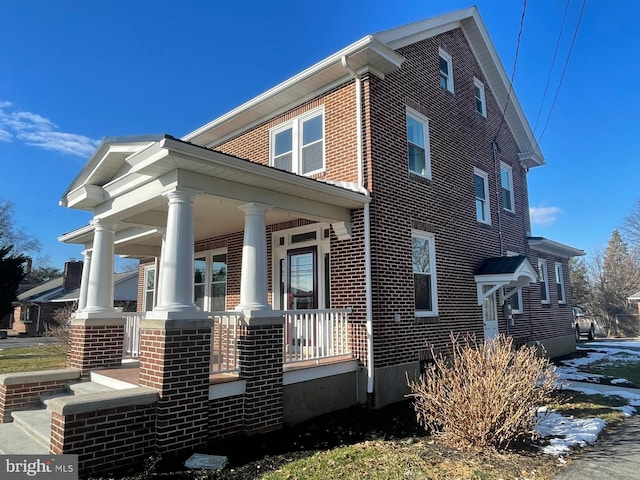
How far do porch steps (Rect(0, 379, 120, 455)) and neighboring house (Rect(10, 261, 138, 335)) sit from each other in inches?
1122

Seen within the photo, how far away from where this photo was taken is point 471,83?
12.5m

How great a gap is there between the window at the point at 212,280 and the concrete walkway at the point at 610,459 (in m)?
8.27

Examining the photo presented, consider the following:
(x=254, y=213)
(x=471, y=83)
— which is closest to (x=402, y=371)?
(x=254, y=213)

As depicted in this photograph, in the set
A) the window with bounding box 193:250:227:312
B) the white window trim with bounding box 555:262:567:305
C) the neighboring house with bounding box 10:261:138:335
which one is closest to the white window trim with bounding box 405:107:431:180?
the window with bounding box 193:250:227:312

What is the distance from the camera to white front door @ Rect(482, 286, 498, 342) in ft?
37.2

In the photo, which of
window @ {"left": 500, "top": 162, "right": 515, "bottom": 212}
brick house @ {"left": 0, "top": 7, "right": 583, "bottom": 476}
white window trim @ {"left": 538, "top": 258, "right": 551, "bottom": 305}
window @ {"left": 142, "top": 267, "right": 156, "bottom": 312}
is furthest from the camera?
white window trim @ {"left": 538, "top": 258, "right": 551, "bottom": 305}

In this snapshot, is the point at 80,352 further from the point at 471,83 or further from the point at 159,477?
the point at 471,83

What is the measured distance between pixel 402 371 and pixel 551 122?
10357 mm

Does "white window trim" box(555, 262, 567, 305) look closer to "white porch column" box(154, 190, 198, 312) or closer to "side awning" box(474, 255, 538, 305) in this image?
"side awning" box(474, 255, 538, 305)

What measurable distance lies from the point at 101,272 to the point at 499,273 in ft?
29.5

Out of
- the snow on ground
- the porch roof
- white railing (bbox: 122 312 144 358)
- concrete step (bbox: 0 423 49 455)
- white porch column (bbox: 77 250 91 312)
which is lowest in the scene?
the snow on ground

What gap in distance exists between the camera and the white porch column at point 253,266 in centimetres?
606

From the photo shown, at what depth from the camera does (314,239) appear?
29.6 feet

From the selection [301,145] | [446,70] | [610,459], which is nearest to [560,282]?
[446,70]
